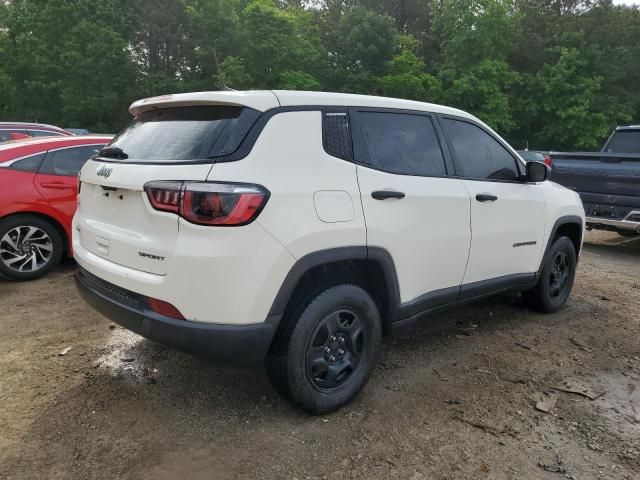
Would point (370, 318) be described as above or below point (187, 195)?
below

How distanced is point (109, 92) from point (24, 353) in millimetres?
27516

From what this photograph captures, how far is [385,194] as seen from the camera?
10.0 ft

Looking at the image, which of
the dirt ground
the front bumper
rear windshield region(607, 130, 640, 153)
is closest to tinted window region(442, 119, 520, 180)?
the dirt ground

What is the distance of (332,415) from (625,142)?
8093 millimetres

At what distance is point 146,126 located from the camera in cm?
313

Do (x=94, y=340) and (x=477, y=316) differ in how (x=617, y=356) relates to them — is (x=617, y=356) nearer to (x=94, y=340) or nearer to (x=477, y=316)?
(x=477, y=316)

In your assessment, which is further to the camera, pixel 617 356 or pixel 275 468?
pixel 617 356

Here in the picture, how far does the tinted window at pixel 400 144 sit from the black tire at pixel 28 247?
13.1 feet

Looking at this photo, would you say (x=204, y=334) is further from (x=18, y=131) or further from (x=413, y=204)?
(x=18, y=131)

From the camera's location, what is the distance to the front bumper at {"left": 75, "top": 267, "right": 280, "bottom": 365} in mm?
2502

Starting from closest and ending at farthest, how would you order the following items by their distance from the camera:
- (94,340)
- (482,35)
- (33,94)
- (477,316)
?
(94,340) < (477,316) < (482,35) < (33,94)

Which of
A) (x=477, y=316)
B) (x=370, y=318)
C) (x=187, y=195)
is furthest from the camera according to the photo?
(x=477, y=316)

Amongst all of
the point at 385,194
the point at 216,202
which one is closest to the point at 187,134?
the point at 216,202

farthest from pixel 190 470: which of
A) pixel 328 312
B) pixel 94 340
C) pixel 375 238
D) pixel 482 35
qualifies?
pixel 482 35
